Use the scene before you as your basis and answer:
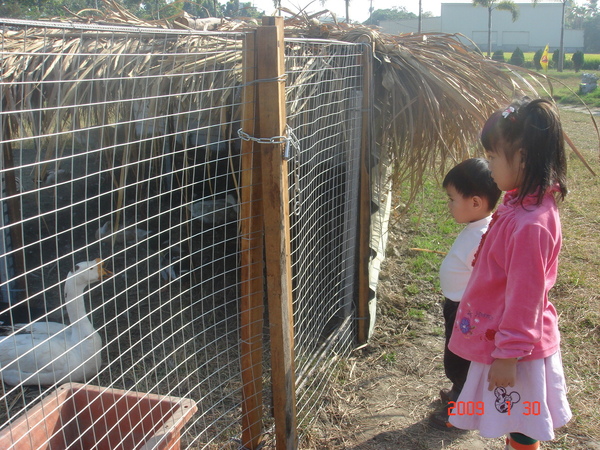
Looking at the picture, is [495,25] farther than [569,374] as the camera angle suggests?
Yes

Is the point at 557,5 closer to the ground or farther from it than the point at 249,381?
farther from it

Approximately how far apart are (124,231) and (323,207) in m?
1.51

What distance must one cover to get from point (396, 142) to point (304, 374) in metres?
1.67

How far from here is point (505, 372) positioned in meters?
1.88

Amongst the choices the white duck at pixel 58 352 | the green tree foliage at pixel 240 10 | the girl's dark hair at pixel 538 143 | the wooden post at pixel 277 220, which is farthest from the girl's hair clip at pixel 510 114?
the green tree foliage at pixel 240 10

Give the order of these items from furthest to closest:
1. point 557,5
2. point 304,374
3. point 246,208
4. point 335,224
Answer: point 557,5, point 335,224, point 304,374, point 246,208

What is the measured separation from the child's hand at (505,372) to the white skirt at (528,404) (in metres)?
0.10

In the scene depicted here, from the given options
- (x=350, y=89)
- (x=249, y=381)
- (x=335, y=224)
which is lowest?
(x=249, y=381)

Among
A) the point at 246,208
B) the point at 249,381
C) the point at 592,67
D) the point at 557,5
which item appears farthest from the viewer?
the point at 557,5

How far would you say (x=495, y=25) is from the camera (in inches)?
2717

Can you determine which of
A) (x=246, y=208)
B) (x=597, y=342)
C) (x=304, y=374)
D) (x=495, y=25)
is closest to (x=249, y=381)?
(x=304, y=374)

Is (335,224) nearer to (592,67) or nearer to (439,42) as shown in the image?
(439,42)

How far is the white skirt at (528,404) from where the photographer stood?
193cm

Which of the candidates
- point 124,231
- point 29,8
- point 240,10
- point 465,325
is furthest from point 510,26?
point 124,231
